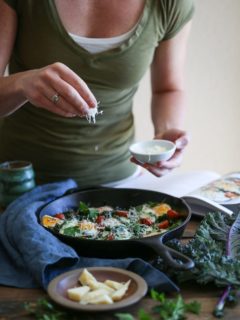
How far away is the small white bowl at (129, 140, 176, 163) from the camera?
1239 millimetres

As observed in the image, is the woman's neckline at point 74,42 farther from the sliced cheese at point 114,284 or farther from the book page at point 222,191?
the sliced cheese at point 114,284

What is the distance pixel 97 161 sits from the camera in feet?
4.87

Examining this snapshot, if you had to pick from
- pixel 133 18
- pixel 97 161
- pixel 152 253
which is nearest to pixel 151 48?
pixel 133 18

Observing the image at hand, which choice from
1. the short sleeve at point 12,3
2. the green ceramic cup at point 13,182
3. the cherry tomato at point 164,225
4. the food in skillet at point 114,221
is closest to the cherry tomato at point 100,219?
the food in skillet at point 114,221

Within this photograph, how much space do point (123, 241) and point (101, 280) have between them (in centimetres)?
9

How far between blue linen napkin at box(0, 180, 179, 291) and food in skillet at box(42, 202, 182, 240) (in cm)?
6

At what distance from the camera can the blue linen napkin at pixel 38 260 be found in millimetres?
891

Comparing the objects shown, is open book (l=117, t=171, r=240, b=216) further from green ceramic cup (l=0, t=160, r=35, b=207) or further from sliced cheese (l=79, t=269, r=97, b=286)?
sliced cheese (l=79, t=269, r=97, b=286)

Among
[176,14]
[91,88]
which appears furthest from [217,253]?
[176,14]

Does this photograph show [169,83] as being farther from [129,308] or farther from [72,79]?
[129,308]

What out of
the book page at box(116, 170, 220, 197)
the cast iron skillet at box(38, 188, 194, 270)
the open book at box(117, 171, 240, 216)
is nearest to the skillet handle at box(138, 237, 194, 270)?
the cast iron skillet at box(38, 188, 194, 270)

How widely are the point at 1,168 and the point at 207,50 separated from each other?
1.37 meters

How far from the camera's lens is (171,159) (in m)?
1.32

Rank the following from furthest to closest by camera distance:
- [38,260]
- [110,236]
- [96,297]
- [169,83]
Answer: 1. [169,83]
2. [110,236]
3. [38,260]
4. [96,297]
